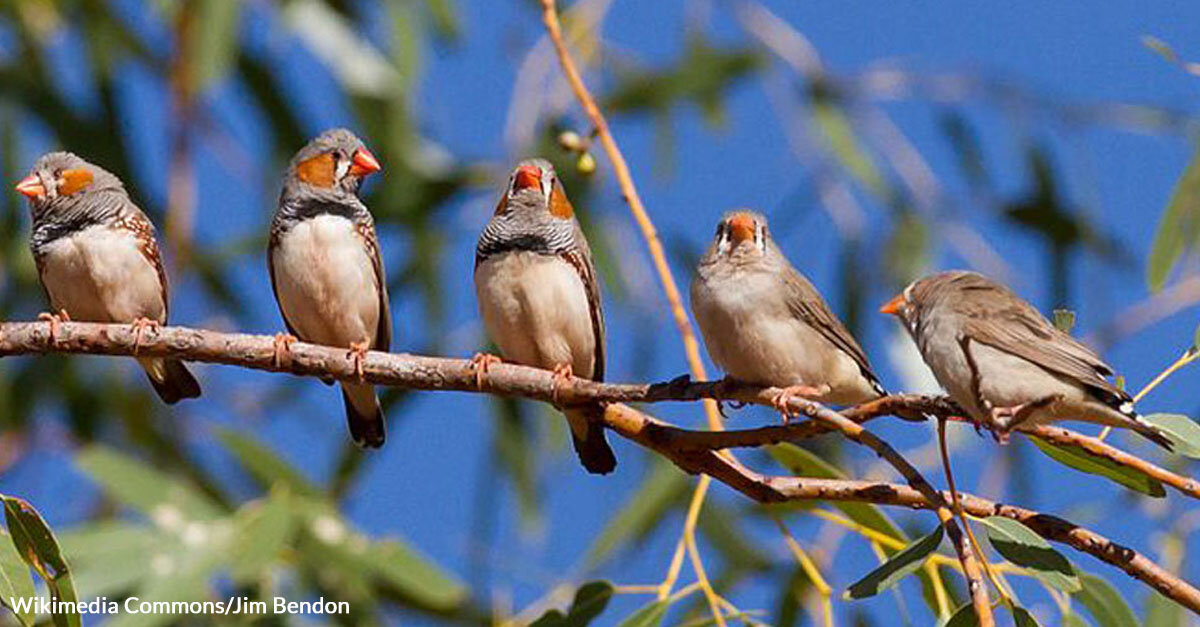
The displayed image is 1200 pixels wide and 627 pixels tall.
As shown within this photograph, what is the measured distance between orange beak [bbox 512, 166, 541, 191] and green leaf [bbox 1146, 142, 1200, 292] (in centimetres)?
120

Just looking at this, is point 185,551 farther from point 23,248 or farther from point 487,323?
point 23,248

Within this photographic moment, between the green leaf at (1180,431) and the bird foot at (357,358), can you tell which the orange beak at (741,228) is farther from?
the green leaf at (1180,431)

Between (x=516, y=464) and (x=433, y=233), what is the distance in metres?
0.73

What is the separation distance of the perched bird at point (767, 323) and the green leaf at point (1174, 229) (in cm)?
50

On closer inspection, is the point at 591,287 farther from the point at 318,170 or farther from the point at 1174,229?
Result: the point at 1174,229

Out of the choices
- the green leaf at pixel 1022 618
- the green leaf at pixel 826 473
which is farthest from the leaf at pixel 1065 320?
the green leaf at pixel 826 473

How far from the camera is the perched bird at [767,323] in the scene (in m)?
3.24

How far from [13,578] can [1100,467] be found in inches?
62.5

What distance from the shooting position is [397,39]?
5.44 meters

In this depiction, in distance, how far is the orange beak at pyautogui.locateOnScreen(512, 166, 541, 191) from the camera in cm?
381

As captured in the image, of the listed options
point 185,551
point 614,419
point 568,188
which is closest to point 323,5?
point 568,188

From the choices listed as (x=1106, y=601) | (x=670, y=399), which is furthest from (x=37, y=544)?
(x=1106, y=601)

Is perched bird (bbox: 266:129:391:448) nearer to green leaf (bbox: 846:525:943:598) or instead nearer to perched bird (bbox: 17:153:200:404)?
perched bird (bbox: 17:153:200:404)

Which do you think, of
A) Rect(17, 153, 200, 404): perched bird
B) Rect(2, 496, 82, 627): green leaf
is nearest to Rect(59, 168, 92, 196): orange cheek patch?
Rect(17, 153, 200, 404): perched bird
